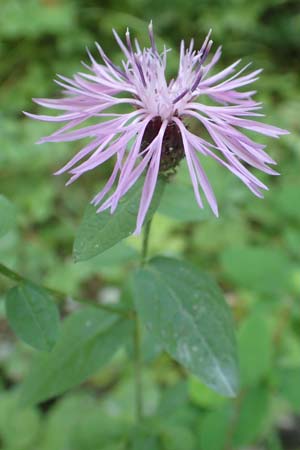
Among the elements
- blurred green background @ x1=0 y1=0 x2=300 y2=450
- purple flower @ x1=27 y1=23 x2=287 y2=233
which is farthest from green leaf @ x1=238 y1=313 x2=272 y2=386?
purple flower @ x1=27 y1=23 x2=287 y2=233

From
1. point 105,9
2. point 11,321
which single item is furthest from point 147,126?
point 105,9

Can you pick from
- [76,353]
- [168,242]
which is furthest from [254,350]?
[168,242]

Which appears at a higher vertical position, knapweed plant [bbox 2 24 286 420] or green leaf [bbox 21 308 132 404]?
knapweed plant [bbox 2 24 286 420]

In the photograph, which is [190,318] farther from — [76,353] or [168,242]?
[168,242]

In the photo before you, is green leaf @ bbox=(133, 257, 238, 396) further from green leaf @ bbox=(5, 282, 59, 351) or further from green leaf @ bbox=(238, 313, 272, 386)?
green leaf @ bbox=(238, 313, 272, 386)

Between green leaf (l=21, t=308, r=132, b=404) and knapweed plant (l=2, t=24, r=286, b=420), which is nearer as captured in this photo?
knapweed plant (l=2, t=24, r=286, b=420)
